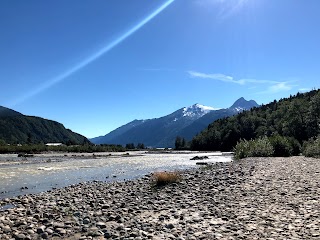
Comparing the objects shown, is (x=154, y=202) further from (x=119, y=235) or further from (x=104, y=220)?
(x=119, y=235)

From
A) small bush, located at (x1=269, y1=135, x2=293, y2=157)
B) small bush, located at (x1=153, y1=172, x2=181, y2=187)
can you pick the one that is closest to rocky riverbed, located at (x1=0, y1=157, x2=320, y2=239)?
small bush, located at (x1=153, y1=172, x2=181, y2=187)

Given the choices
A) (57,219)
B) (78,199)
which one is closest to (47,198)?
(78,199)

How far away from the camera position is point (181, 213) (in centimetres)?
1510

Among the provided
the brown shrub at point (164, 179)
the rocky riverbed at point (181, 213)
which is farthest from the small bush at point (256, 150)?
the brown shrub at point (164, 179)

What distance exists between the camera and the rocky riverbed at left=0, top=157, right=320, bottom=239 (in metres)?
12.0

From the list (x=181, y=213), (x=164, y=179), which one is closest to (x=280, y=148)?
(x=164, y=179)

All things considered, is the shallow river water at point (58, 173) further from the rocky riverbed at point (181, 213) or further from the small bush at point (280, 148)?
the small bush at point (280, 148)

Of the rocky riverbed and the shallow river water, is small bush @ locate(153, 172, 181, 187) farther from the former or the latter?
the shallow river water

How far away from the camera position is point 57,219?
15578mm

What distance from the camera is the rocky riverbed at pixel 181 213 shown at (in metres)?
12.0

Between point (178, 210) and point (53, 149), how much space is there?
144698 millimetres

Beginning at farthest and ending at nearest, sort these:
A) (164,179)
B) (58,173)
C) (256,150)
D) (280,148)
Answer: (280,148), (256,150), (58,173), (164,179)

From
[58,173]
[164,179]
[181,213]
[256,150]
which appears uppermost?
[256,150]

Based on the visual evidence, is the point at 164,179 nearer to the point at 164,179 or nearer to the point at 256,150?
the point at 164,179
